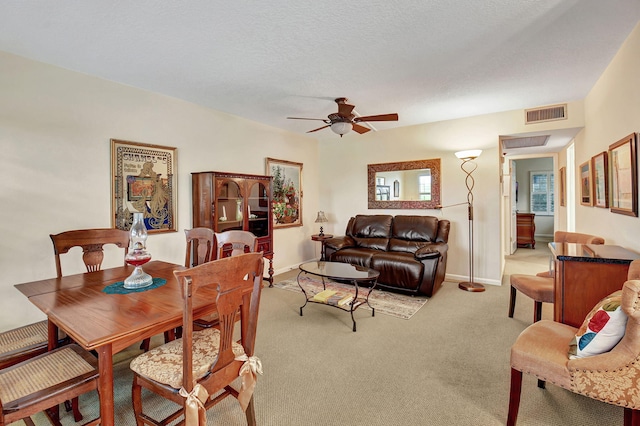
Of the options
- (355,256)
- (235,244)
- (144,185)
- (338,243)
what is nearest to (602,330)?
(235,244)

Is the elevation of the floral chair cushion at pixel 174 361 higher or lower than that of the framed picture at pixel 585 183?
lower

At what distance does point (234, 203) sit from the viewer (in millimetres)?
4090

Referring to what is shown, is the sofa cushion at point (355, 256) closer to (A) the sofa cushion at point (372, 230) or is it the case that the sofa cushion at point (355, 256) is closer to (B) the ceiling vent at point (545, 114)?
(A) the sofa cushion at point (372, 230)

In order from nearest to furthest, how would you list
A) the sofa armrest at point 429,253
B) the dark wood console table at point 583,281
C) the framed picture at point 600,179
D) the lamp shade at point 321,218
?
the dark wood console table at point 583,281 → the framed picture at point 600,179 → the sofa armrest at point 429,253 → the lamp shade at point 321,218

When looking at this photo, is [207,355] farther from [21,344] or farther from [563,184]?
[563,184]

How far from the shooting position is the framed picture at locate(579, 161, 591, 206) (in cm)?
361

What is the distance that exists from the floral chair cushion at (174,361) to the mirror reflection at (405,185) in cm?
412

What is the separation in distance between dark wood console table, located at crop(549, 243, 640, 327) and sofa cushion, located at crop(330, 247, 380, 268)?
239cm

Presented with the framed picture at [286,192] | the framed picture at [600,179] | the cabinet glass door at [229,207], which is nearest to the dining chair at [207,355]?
the cabinet glass door at [229,207]

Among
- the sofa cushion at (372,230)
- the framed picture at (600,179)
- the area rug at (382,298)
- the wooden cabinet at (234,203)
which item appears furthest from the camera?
the sofa cushion at (372,230)

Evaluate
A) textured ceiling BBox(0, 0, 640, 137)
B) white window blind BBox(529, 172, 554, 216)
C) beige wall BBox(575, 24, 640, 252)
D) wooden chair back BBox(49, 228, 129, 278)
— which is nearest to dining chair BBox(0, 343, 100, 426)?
wooden chair back BBox(49, 228, 129, 278)

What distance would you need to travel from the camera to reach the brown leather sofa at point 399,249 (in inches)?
152

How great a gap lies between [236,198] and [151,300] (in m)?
2.57

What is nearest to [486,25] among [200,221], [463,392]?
[463,392]
